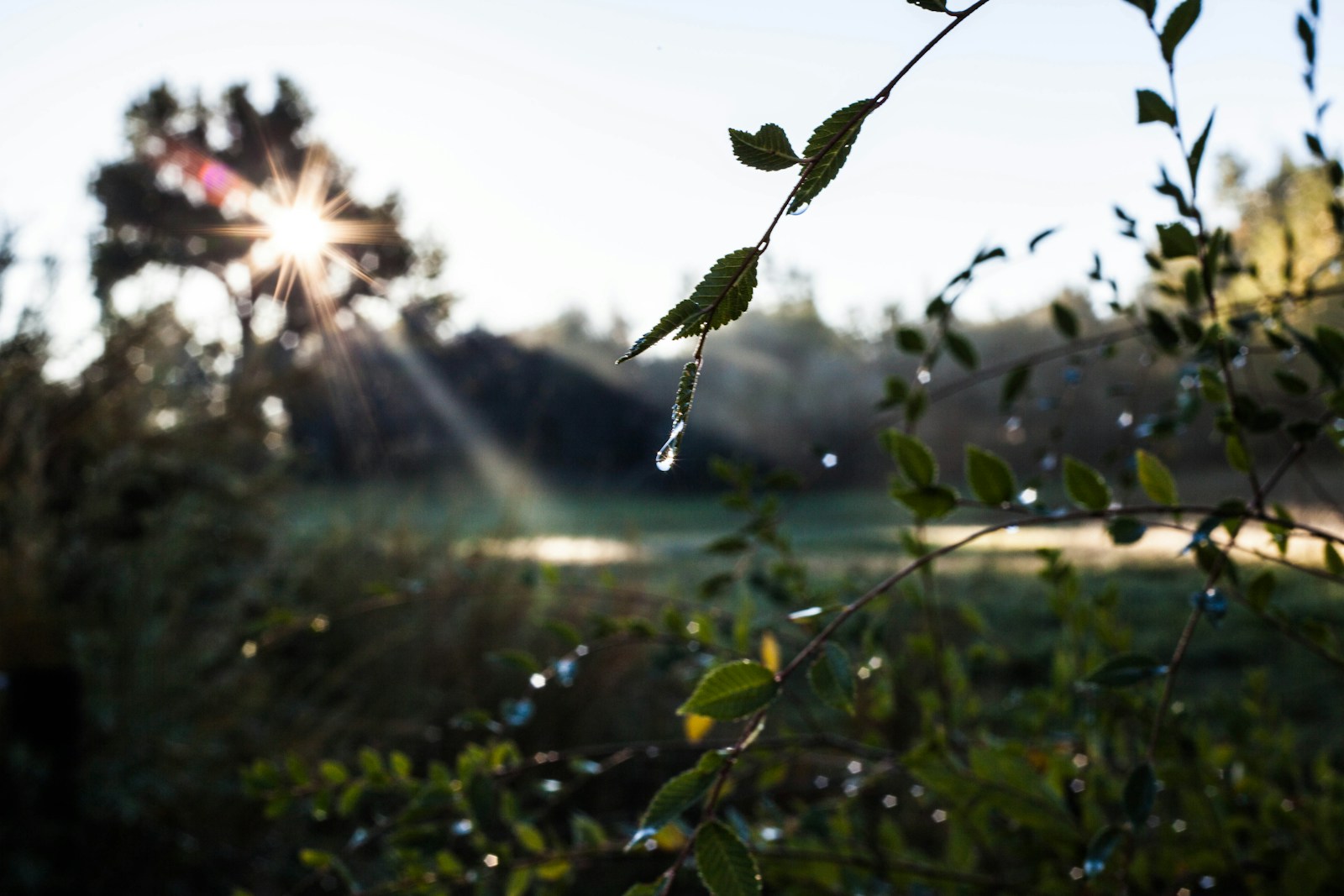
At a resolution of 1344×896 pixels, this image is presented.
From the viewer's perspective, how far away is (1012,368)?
1.00 meters

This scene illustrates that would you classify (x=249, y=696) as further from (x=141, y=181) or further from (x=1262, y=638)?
(x=141, y=181)

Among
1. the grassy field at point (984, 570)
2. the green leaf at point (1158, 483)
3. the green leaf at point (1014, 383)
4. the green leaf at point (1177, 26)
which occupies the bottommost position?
the grassy field at point (984, 570)

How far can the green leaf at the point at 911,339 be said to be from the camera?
99cm

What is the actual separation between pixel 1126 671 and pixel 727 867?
279mm

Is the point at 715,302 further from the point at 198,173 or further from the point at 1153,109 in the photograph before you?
the point at 198,173

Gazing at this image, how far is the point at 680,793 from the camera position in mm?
440

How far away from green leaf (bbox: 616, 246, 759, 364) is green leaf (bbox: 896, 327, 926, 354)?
71cm

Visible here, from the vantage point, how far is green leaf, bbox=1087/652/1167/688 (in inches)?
22.3

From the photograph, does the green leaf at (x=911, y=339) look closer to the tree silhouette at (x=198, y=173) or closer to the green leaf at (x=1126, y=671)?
the green leaf at (x=1126, y=671)

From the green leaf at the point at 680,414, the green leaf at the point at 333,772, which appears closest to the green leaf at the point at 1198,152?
the green leaf at the point at 680,414

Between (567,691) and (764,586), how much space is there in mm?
1469

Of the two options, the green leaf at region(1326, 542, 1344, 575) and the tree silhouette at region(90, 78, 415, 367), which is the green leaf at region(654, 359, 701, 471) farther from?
the tree silhouette at region(90, 78, 415, 367)

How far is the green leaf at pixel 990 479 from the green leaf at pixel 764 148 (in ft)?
0.99

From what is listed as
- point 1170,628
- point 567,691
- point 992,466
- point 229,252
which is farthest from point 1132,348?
point 229,252
